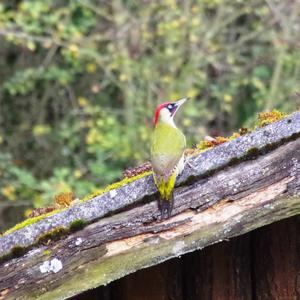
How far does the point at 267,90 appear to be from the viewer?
10.8 metres

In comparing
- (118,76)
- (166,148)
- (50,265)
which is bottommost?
(50,265)

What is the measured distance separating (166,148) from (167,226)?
67cm

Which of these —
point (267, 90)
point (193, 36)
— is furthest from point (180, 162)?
point (267, 90)

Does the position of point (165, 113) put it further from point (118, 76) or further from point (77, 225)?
point (118, 76)

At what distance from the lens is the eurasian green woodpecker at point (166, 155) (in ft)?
7.97

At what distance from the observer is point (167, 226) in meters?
2.42

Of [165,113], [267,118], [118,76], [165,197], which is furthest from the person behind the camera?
[118,76]

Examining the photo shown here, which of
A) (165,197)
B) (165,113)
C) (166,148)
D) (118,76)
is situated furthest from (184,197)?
(118,76)

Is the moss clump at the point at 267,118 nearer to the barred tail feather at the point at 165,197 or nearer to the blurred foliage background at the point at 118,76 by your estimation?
the barred tail feather at the point at 165,197

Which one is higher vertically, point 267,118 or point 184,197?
point 267,118

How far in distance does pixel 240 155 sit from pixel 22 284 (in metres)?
0.72

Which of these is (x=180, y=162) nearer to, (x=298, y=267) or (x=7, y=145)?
(x=298, y=267)

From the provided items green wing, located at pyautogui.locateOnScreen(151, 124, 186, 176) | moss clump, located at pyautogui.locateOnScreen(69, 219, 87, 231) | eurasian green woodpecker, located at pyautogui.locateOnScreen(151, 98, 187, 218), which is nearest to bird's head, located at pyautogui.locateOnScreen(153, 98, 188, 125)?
eurasian green woodpecker, located at pyautogui.locateOnScreen(151, 98, 187, 218)

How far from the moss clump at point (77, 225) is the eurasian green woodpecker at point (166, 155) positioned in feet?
0.75
